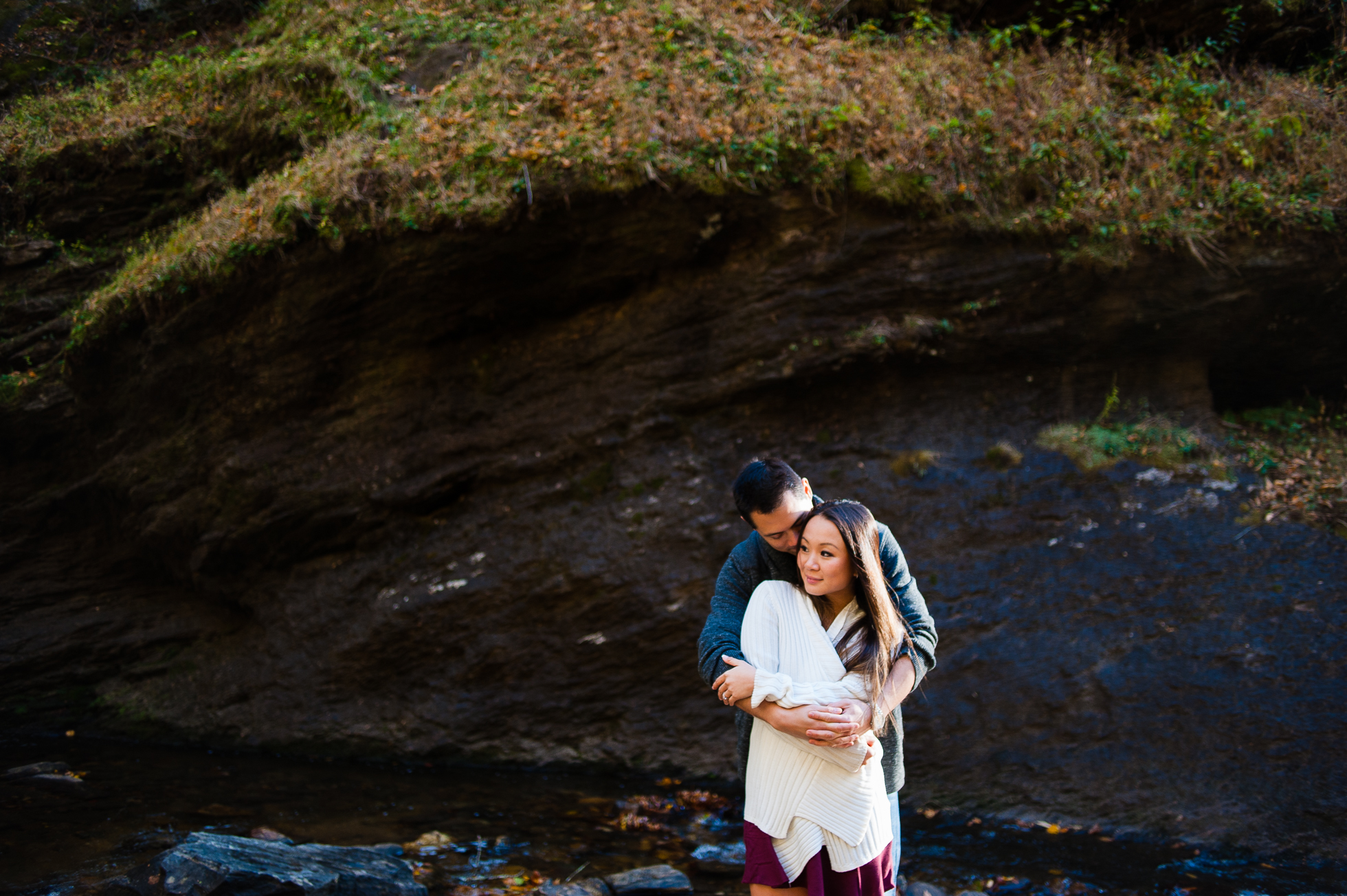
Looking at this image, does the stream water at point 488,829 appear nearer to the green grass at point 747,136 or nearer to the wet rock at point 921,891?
the wet rock at point 921,891

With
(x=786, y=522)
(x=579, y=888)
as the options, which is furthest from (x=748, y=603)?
(x=579, y=888)

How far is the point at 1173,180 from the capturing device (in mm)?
6496

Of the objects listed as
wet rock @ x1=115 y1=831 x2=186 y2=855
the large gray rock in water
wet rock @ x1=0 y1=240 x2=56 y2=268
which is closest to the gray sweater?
the large gray rock in water

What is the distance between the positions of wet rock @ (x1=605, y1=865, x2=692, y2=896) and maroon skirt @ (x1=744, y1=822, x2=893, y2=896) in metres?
1.84

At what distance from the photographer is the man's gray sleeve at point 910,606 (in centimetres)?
268

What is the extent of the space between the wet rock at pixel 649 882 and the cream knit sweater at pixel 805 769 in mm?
1901

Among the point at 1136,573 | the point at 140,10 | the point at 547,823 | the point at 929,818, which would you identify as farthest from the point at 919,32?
the point at 140,10

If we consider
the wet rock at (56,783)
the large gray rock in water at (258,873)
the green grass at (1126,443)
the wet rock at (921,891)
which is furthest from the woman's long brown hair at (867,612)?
the wet rock at (56,783)

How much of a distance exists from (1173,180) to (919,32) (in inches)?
129

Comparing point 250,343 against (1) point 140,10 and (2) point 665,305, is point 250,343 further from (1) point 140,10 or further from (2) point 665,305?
(1) point 140,10

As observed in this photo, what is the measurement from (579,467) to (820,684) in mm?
4401

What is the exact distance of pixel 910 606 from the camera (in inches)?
108

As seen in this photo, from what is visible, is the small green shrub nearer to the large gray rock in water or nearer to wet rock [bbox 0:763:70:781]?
the large gray rock in water

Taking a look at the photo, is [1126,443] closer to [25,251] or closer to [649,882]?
[649,882]
